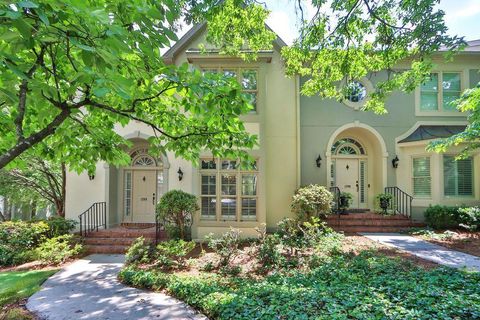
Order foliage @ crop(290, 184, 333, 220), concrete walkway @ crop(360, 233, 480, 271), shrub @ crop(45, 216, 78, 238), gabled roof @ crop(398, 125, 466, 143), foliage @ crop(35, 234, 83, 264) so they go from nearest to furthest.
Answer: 1. concrete walkway @ crop(360, 233, 480, 271)
2. foliage @ crop(35, 234, 83, 264)
3. shrub @ crop(45, 216, 78, 238)
4. foliage @ crop(290, 184, 333, 220)
5. gabled roof @ crop(398, 125, 466, 143)

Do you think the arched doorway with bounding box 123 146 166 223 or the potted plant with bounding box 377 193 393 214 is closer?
the potted plant with bounding box 377 193 393 214

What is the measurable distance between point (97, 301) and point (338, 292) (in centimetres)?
412

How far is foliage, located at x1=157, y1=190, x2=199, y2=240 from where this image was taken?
880 centimetres

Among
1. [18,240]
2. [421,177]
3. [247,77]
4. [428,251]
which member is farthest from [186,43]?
[421,177]

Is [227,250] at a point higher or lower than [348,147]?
lower

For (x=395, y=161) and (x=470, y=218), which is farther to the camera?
(x=395, y=161)

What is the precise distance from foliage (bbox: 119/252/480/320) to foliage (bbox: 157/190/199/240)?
2.68 metres

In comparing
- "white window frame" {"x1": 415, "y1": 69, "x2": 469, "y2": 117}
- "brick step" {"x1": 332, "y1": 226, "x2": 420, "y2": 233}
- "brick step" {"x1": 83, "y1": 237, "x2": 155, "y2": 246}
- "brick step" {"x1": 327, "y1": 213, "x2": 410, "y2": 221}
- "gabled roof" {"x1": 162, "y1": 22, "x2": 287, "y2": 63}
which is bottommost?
"brick step" {"x1": 83, "y1": 237, "x2": 155, "y2": 246}

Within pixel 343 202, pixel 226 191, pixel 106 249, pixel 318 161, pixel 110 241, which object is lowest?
pixel 106 249

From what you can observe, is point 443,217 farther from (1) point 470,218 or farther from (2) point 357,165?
(2) point 357,165

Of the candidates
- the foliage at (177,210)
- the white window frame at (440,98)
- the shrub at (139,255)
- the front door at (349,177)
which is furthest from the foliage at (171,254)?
the white window frame at (440,98)

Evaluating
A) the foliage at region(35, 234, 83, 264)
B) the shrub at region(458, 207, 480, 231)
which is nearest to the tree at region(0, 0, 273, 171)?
the foliage at region(35, 234, 83, 264)

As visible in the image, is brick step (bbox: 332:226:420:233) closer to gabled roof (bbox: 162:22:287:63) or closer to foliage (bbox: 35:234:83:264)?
gabled roof (bbox: 162:22:287:63)

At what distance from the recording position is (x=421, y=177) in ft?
38.1
